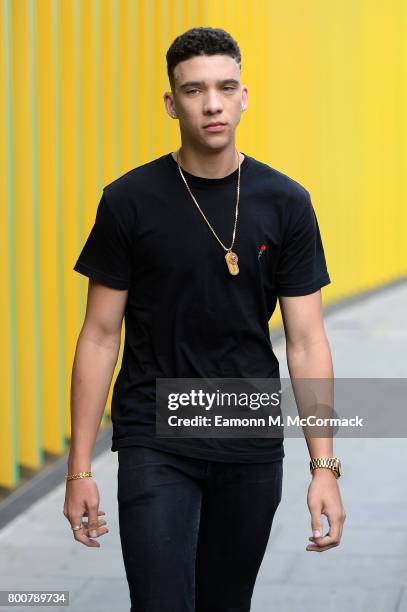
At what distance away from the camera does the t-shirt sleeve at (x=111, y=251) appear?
337 cm

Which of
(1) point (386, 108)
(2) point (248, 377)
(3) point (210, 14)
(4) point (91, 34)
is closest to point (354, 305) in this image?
(1) point (386, 108)

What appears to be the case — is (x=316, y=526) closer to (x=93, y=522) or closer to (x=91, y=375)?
(x=93, y=522)

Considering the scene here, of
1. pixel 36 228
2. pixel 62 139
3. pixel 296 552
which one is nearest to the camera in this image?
pixel 296 552

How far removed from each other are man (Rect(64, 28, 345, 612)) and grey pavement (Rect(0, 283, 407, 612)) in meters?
2.01

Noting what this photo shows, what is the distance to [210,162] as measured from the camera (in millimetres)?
3416

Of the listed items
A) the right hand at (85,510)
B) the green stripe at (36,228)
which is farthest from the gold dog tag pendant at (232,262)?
the green stripe at (36,228)

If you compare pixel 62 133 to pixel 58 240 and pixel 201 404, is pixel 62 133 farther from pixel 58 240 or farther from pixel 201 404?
pixel 201 404

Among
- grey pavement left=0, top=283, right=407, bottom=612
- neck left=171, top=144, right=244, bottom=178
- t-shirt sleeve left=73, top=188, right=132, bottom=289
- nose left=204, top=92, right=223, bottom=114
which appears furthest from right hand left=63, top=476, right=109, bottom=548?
grey pavement left=0, top=283, right=407, bottom=612

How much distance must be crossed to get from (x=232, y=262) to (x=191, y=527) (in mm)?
666

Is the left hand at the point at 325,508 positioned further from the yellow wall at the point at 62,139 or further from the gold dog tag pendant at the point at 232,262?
the yellow wall at the point at 62,139

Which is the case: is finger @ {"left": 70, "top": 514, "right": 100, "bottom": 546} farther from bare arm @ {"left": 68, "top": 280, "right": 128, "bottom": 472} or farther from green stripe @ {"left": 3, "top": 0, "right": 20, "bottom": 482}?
green stripe @ {"left": 3, "top": 0, "right": 20, "bottom": 482}

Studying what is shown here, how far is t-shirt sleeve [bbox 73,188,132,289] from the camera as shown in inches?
133

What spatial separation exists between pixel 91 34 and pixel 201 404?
4731 millimetres

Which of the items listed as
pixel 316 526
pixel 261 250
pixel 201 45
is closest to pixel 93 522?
pixel 316 526
